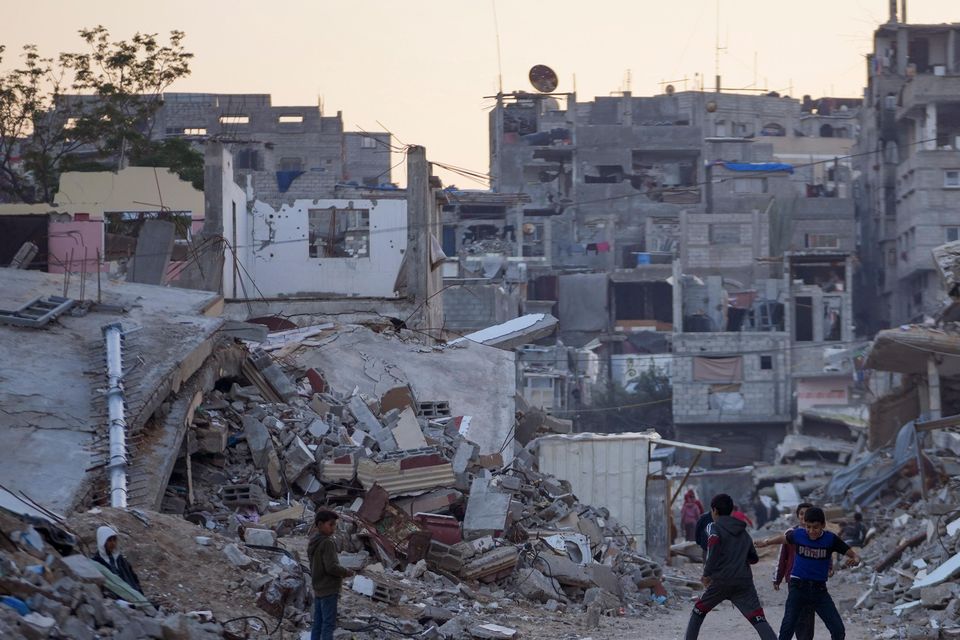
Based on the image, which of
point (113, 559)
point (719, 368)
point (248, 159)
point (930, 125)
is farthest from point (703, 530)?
point (930, 125)

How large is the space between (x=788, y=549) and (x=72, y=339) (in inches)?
346

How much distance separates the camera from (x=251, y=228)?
103 ft

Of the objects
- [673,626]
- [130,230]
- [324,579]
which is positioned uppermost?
[130,230]

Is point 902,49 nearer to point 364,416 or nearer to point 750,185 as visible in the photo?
point 750,185

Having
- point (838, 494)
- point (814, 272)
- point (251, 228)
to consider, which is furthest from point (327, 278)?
point (814, 272)

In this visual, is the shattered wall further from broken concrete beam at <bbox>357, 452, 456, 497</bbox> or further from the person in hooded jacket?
the person in hooded jacket

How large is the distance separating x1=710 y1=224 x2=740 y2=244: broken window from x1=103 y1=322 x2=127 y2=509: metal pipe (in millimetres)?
49637

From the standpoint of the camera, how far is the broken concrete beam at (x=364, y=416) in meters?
16.2

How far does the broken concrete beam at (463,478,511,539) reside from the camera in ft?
47.0

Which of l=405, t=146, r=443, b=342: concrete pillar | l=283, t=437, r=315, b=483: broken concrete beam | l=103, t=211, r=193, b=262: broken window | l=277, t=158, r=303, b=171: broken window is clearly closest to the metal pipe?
l=283, t=437, r=315, b=483: broken concrete beam

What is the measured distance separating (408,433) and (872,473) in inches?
514

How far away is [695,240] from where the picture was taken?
2469 inches

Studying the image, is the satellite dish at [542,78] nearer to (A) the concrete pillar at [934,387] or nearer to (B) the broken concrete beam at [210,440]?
(A) the concrete pillar at [934,387]

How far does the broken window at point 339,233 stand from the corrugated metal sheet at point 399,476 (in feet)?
55.9
